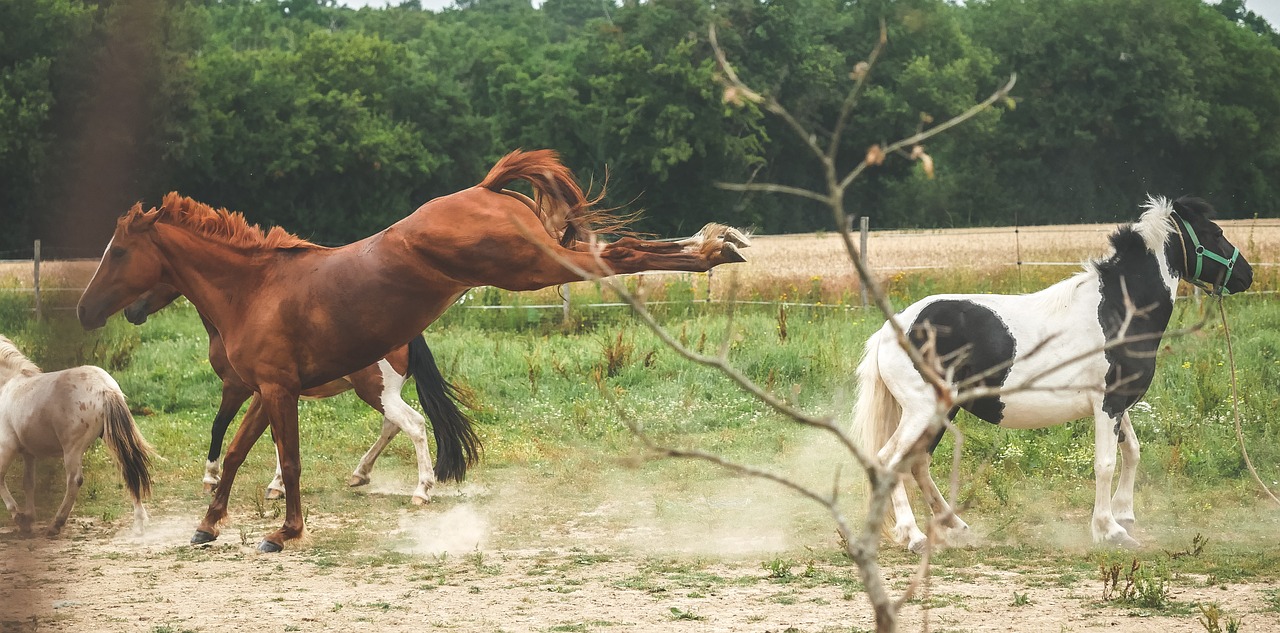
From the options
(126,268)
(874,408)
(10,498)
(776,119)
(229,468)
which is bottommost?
(10,498)

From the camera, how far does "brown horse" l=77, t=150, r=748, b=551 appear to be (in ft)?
19.8

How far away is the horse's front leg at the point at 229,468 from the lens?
285 inches

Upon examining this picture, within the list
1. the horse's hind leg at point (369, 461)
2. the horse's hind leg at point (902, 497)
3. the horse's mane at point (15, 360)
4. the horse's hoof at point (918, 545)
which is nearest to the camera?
the horse's hoof at point (918, 545)

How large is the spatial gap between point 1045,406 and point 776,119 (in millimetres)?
40185

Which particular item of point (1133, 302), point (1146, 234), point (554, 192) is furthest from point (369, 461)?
point (1146, 234)

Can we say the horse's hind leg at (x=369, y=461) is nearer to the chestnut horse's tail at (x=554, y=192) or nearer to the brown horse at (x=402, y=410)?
the brown horse at (x=402, y=410)

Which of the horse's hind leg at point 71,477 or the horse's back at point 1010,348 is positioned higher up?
the horse's back at point 1010,348

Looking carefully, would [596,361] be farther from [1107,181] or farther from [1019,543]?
[1107,181]

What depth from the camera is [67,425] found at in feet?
24.0

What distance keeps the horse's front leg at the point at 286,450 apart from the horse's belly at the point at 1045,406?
396 cm

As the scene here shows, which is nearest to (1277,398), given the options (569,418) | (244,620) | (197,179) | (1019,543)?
(1019,543)

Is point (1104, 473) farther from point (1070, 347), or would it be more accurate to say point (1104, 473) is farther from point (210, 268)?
point (210, 268)

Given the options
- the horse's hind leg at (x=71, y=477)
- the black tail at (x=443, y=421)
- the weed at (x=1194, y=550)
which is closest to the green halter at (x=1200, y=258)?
the weed at (x=1194, y=550)

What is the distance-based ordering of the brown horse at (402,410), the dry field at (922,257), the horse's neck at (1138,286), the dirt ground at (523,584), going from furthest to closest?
the dry field at (922,257), the brown horse at (402,410), the horse's neck at (1138,286), the dirt ground at (523,584)
